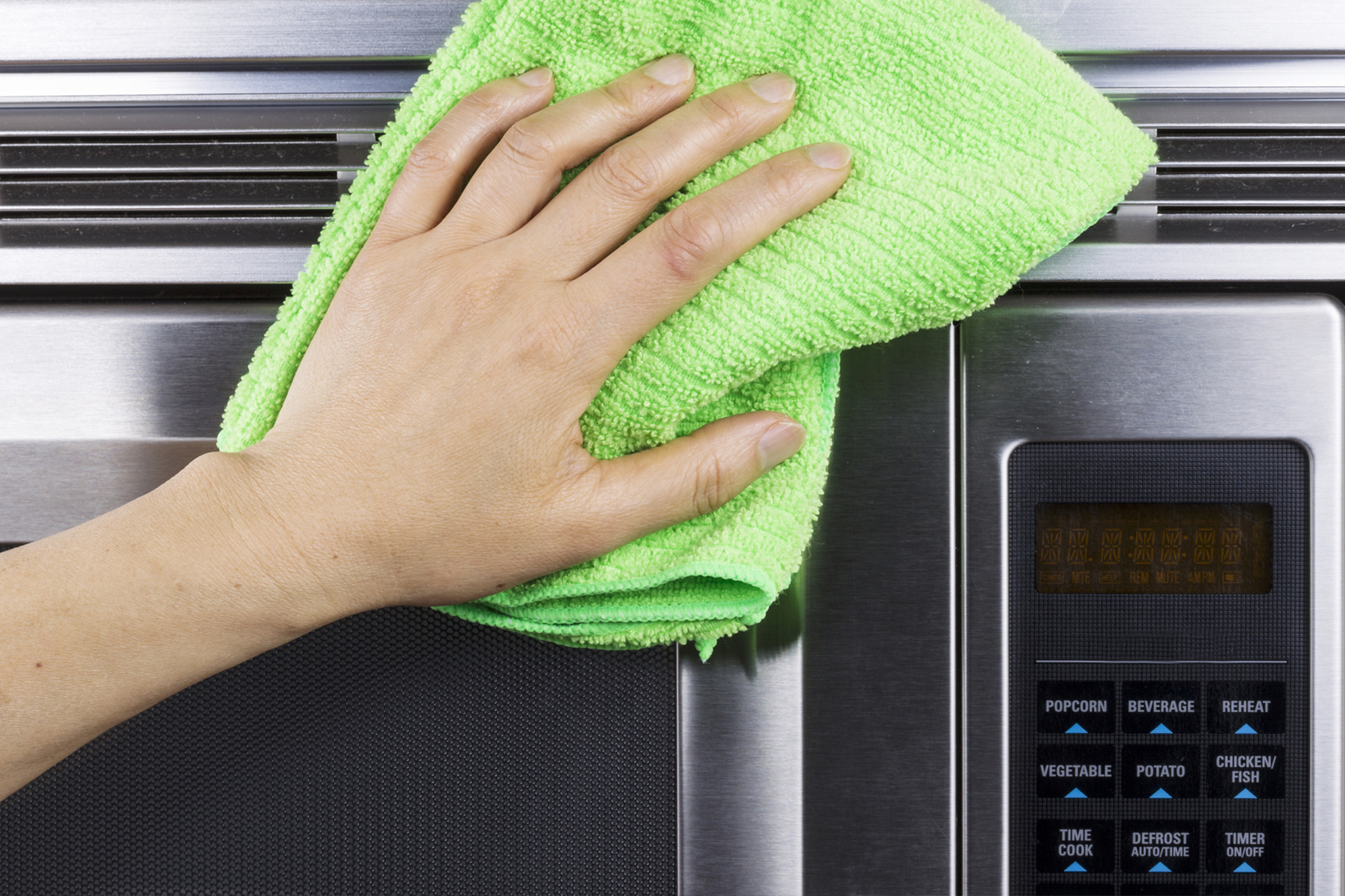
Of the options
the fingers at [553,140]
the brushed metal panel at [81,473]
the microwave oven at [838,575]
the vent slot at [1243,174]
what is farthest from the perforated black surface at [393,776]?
the vent slot at [1243,174]

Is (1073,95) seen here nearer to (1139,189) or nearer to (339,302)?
(1139,189)

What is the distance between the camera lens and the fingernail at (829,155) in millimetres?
403

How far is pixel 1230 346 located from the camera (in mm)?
489

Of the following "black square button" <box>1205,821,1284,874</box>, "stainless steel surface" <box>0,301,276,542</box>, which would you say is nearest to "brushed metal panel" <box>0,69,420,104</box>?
"stainless steel surface" <box>0,301,276,542</box>

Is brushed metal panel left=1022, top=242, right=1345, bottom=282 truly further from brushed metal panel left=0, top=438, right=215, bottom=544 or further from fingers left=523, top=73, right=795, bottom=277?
brushed metal panel left=0, top=438, right=215, bottom=544

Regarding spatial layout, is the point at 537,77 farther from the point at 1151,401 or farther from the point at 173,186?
the point at 1151,401

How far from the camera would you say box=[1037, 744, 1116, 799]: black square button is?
0.50 m

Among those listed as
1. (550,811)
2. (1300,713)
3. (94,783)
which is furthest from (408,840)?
(1300,713)

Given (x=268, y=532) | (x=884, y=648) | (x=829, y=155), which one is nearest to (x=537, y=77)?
(x=829, y=155)

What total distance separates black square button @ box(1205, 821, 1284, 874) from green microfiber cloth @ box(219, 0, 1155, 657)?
0.28 m

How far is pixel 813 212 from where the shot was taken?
1.34ft

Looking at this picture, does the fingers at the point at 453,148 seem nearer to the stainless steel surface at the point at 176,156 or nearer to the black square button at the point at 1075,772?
the stainless steel surface at the point at 176,156

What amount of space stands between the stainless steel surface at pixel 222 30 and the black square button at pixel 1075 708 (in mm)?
473

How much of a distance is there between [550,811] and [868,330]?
310 millimetres
